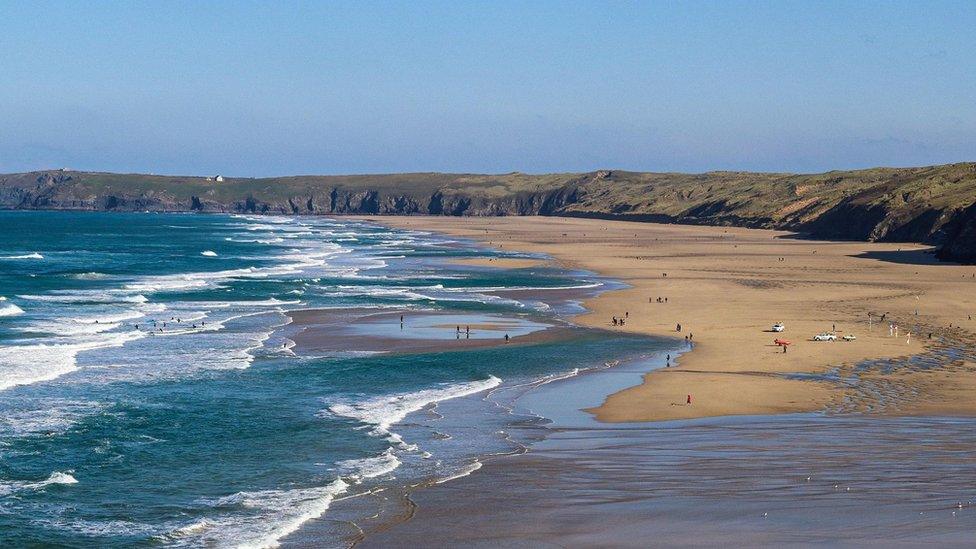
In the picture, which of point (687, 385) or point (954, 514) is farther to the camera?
point (687, 385)

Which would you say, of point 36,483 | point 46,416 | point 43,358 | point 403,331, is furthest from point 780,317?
point 36,483

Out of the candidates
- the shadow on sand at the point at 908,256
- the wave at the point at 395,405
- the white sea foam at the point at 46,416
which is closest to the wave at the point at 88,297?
the white sea foam at the point at 46,416

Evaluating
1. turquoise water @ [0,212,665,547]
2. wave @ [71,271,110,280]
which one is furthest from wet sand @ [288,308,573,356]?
wave @ [71,271,110,280]

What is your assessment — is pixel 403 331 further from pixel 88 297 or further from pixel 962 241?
pixel 962 241

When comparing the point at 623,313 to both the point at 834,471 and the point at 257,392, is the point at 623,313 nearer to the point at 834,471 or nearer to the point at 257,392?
the point at 257,392

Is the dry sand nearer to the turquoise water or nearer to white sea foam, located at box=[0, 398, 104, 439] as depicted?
the turquoise water

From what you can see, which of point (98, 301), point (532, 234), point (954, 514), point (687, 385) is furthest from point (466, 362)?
point (532, 234)
